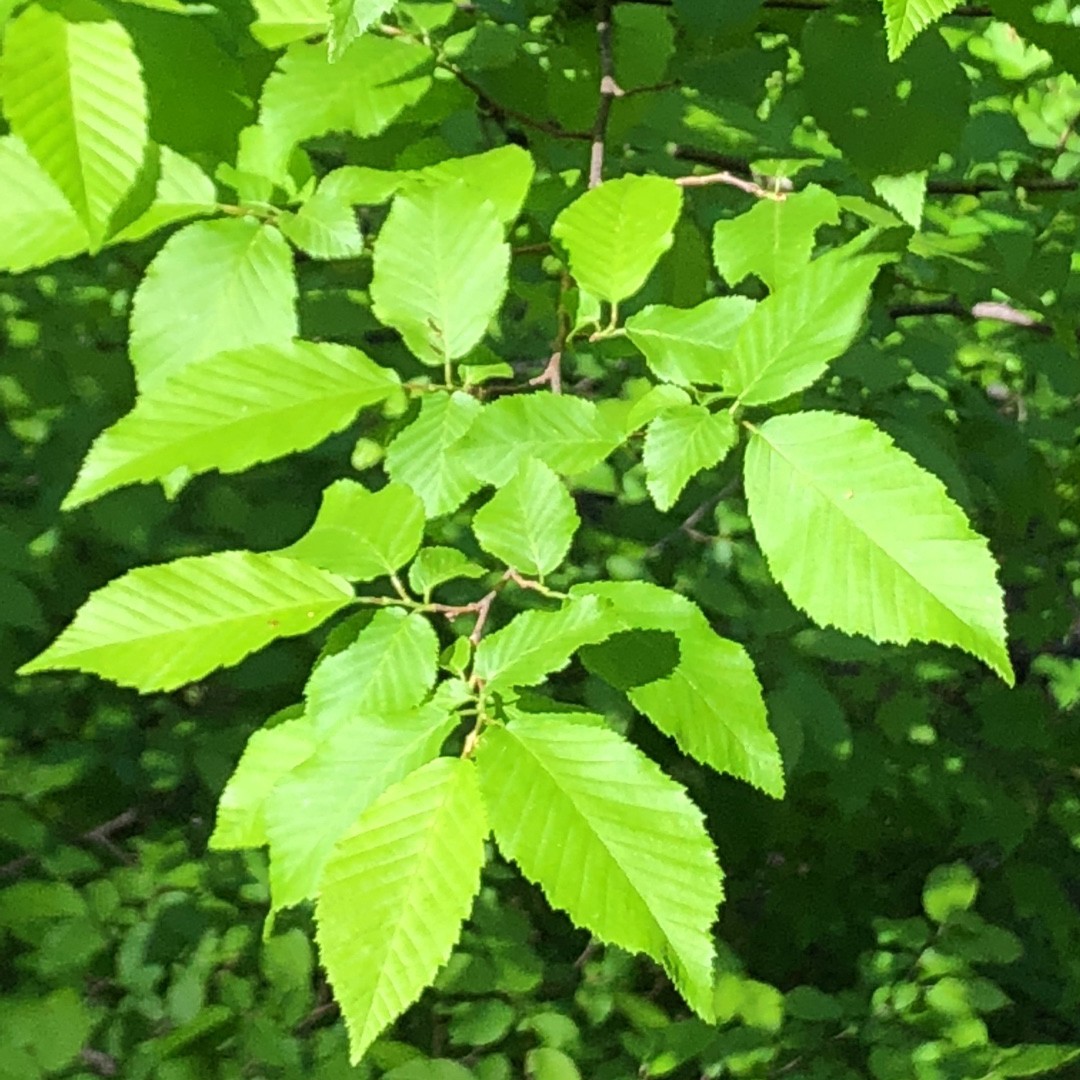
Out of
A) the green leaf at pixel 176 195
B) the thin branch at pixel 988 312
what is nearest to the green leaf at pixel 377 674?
the green leaf at pixel 176 195

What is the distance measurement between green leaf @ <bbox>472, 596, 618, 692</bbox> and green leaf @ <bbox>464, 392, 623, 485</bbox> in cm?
11

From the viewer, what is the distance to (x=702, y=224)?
1.20 m

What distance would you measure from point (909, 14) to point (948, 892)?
171cm

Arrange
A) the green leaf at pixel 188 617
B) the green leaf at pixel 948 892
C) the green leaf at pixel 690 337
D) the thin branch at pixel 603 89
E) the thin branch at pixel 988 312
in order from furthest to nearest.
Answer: the green leaf at pixel 948 892 < the thin branch at pixel 988 312 < the thin branch at pixel 603 89 < the green leaf at pixel 690 337 < the green leaf at pixel 188 617

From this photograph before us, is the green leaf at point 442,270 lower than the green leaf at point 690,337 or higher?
higher

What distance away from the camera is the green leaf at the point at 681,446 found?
2.16 ft

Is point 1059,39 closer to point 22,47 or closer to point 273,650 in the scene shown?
point 22,47

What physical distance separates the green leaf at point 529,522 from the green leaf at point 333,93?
32 cm

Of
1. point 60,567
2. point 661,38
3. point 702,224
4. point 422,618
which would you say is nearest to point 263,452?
point 422,618

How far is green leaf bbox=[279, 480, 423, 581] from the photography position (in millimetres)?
671

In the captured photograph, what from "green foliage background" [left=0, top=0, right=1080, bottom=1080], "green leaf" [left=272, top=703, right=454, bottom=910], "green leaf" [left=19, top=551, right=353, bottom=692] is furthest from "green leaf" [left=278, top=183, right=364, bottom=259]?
"green leaf" [left=272, top=703, right=454, bottom=910]

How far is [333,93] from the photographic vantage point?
2.57ft

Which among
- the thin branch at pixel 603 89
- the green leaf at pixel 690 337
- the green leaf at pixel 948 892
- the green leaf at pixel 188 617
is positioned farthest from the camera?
the green leaf at pixel 948 892

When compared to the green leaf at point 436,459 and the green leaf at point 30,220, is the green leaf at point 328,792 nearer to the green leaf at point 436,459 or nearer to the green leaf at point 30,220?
the green leaf at point 436,459
